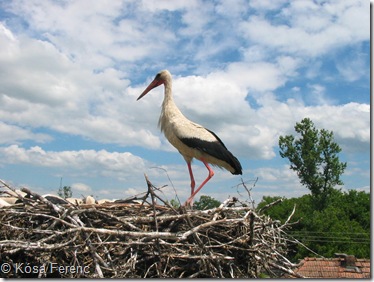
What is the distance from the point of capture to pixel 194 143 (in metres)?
5.55

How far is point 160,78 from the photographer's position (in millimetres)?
6582

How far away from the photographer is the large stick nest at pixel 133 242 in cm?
307

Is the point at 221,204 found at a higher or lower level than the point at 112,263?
higher

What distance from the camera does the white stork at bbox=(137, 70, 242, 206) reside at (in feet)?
18.2

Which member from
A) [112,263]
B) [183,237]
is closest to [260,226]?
[183,237]

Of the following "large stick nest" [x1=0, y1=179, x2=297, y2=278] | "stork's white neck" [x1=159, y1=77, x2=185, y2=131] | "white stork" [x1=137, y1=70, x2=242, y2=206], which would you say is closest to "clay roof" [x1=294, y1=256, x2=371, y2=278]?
"white stork" [x1=137, y1=70, x2=242, y2=206]

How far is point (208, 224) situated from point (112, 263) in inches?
27.5

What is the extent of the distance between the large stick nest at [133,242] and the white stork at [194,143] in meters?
1.69

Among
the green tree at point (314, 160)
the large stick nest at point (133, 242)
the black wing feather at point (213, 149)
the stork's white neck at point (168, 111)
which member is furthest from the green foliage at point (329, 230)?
the large stick nest at point (133, 242)

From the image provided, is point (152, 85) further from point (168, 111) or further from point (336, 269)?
point (336, 269)

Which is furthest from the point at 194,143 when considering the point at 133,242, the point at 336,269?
the point at 336,269

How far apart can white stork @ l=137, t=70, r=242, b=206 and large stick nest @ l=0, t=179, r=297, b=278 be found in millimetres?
1686

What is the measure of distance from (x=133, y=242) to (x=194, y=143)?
2556 mm

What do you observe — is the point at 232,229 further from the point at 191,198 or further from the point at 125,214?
the point at 191,198
